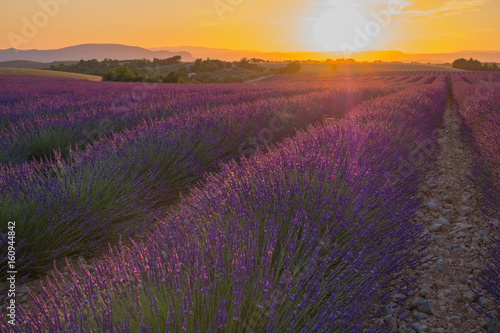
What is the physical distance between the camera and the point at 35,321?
120 centimetres

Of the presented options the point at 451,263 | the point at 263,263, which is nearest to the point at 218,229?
the point at 263,263

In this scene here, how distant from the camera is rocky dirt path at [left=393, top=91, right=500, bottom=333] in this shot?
78.5 inches

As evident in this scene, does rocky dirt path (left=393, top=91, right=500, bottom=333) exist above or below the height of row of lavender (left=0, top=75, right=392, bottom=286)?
below

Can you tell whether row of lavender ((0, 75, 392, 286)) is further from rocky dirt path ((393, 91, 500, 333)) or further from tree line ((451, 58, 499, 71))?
tree line ((451, 58, 499, 71))

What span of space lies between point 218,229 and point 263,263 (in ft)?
1.22

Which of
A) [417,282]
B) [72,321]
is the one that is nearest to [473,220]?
[417,282]

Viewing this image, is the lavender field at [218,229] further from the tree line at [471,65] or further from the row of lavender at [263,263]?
the tree line at [471,65]

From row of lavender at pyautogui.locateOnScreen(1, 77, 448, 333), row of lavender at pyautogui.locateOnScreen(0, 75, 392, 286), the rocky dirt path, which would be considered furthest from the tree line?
row of lavender at pyautogui.locateOnScreen(1, 77, 448, 333)

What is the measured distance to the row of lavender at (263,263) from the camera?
1250mm

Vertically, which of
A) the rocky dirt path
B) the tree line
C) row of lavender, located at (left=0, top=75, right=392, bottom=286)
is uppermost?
the tree line

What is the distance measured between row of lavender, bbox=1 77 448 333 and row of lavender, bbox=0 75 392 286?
26.1 inches

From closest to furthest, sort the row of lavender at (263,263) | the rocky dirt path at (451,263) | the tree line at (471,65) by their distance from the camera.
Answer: the row of lavender at (263,263)
the rocky dirt path at (451,263)
the tree line at (471,65)

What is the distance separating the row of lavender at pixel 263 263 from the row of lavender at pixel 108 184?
0.66 metres

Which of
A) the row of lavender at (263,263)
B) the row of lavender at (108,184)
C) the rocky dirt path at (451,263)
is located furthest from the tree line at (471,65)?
the row of lavender at (263,263)
